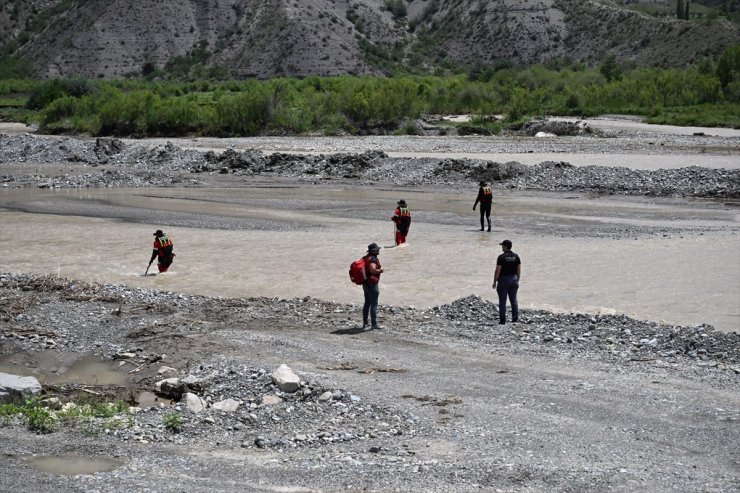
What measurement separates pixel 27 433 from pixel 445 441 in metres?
5.11

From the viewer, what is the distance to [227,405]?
12.9 meters

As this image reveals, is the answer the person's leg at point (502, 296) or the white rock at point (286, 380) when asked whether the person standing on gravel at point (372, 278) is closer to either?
the person's leg at point (502, 296)

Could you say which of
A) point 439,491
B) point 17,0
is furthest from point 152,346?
point 17,0

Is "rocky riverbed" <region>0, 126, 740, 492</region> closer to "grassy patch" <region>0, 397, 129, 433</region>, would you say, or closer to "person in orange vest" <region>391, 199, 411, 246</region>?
"grassy patch" <region>0, 397, 129, 433</region>

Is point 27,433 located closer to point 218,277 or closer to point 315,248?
point 218,277

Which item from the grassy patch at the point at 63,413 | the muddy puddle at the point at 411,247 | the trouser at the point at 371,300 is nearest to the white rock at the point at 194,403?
the grassy patch at the point at 63,413

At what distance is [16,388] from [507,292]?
838 centimetres

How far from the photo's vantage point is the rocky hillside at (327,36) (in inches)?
4648

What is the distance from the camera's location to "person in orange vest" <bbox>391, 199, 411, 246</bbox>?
2642 cm

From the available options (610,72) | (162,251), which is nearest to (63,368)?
(162,251)

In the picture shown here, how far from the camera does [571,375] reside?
1449cm

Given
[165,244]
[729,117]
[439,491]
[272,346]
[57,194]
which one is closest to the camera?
[439,491]

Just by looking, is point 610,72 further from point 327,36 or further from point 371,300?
point 371,300

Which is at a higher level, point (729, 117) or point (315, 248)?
point (729, 117)
